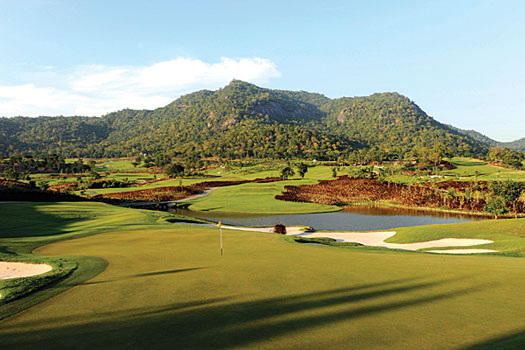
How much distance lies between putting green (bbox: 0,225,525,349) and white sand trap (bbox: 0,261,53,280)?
2745 mm

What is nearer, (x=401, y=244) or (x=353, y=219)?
(x=401, y=244)

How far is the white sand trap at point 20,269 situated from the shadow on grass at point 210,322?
241 inches

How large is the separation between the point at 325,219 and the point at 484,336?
49116 mm

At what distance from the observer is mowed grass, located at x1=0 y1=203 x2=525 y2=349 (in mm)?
5992

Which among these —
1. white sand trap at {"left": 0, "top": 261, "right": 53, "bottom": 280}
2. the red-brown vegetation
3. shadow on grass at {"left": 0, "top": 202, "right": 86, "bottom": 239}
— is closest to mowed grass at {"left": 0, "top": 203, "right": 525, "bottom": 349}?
white sand trap at {"left": 0, "top": 261, "right": 53, "bottom": 280}

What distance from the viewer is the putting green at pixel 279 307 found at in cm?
602

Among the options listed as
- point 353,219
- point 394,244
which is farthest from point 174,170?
point 394,244

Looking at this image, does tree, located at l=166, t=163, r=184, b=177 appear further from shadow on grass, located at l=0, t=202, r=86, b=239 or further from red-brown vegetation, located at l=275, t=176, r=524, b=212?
shadow on grass, located at l=0, t=202, r=86, b=239

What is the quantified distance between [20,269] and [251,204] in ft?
188

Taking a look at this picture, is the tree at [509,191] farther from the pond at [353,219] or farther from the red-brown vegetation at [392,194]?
the pond at [353,219]

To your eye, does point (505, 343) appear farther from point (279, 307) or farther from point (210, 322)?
point (210, 322)

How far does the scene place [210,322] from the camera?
22.5 feet

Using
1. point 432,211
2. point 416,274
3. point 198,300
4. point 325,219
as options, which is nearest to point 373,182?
point 432,211

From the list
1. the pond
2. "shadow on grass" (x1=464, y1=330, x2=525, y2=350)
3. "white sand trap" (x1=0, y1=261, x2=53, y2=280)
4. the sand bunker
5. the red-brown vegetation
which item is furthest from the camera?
the red-brown vegetation
